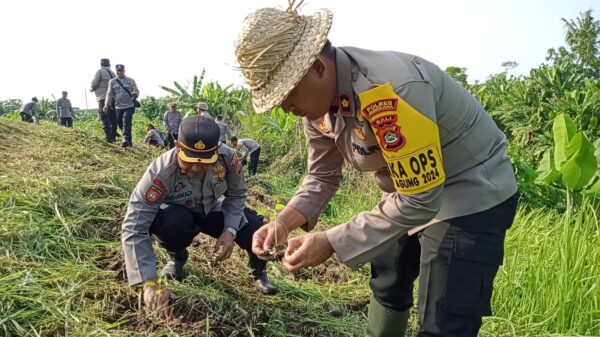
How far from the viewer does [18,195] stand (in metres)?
3.68

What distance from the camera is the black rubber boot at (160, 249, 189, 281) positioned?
285 cm

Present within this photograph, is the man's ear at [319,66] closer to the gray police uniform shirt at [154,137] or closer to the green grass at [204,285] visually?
the green grass at [204,285]

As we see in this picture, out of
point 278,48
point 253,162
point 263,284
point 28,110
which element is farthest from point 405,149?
point 28,110

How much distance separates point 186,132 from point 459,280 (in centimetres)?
154

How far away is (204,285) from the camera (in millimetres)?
2896

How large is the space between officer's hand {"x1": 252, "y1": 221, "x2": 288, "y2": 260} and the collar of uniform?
1.98 feet

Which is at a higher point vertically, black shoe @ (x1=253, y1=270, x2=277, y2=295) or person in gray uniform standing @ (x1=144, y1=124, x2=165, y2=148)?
person in gray uniform standing @ (x1=144, y1=124, x2=165, y2=148)

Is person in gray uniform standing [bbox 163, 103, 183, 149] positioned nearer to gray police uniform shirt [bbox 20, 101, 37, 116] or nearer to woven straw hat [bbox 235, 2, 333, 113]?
gray police uniform shirt [bbox 20, 101, 37, 116]

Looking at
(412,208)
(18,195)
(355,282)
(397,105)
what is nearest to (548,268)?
(355,282)

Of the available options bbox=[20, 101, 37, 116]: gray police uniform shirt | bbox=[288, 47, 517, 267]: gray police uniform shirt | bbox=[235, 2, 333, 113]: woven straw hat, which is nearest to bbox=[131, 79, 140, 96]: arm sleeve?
bbox=[20, 101, 37, 116]: gray police uniform shirt

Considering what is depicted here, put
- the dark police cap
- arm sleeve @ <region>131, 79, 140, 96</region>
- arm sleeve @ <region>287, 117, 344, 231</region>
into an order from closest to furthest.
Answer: arm sleeve @ <region>287, 117, 344, 231</region> < the dark police cap < arm sleeve @ <region>131, 79, 140, 96</region>

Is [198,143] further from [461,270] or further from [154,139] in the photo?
[154,139]

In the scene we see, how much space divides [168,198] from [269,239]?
1091 millimetres

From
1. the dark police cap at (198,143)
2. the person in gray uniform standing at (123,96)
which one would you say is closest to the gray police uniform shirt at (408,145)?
the dark police cap at (198,143)
